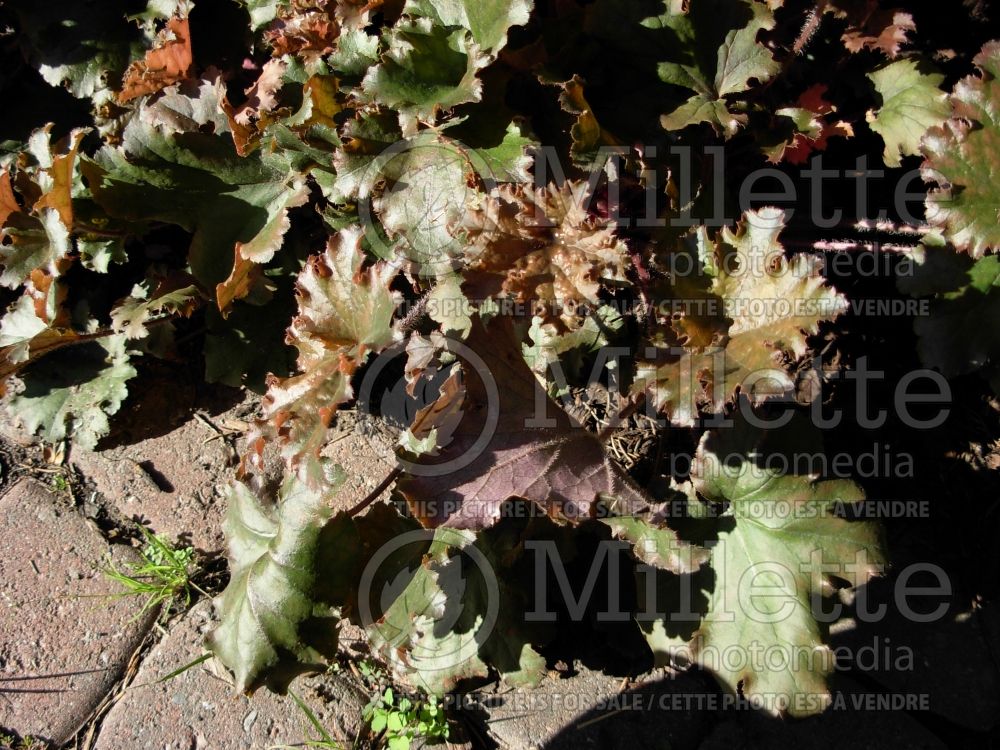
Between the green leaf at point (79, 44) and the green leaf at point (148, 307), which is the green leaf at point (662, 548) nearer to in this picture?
the green leaf at point (148, 307)

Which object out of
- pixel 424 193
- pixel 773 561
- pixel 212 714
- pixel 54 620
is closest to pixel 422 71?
pixel 424 193

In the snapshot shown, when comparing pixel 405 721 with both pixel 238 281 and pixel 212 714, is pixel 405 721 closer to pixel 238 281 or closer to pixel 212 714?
pixel 212 714

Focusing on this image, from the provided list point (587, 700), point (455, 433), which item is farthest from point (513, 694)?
point (455, 433)

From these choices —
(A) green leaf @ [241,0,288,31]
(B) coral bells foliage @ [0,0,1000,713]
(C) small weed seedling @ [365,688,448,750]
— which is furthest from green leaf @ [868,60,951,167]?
(C) small weed seedling @ [365,688,448,750]

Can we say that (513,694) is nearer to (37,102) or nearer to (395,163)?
(395,163)

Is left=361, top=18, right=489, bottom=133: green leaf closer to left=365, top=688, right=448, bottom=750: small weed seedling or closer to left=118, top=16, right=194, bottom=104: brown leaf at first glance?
left=118, top=16, right=194, bottom=104: brown leaf

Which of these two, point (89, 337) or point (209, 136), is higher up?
point (209, 136)
